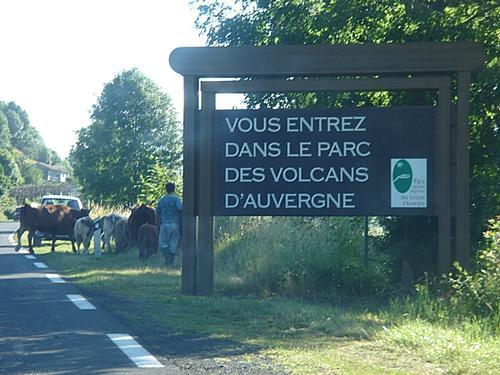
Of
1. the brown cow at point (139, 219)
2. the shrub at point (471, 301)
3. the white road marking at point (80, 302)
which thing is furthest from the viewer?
the brown cow at point (139, 219)

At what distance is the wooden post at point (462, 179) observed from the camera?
13.8 m

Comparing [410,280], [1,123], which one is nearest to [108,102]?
[410,280]

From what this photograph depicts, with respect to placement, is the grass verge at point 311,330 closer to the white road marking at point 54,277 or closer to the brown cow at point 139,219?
the white road marking at point 54,277

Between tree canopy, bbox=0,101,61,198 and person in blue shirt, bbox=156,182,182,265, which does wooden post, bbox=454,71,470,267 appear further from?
tree canopy, bbox=0,101,61,198

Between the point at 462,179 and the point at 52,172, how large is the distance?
161 metres

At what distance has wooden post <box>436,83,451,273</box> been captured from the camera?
1388 cm

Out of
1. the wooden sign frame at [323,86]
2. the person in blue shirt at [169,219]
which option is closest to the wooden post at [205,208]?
the wooden sign frame at [323,86]

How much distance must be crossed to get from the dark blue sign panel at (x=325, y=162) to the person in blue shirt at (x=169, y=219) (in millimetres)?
4696

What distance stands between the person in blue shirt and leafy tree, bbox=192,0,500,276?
97.0 inches

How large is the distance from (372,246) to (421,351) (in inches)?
322

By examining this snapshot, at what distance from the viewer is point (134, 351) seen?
30.0ft

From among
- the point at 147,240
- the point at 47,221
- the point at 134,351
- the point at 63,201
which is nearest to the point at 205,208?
the point at 134,351

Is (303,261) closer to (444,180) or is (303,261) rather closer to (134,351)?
(444,180)

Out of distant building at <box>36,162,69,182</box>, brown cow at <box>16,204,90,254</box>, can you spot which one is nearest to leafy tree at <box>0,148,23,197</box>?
distant building at <box>36,162,69,182</box>
